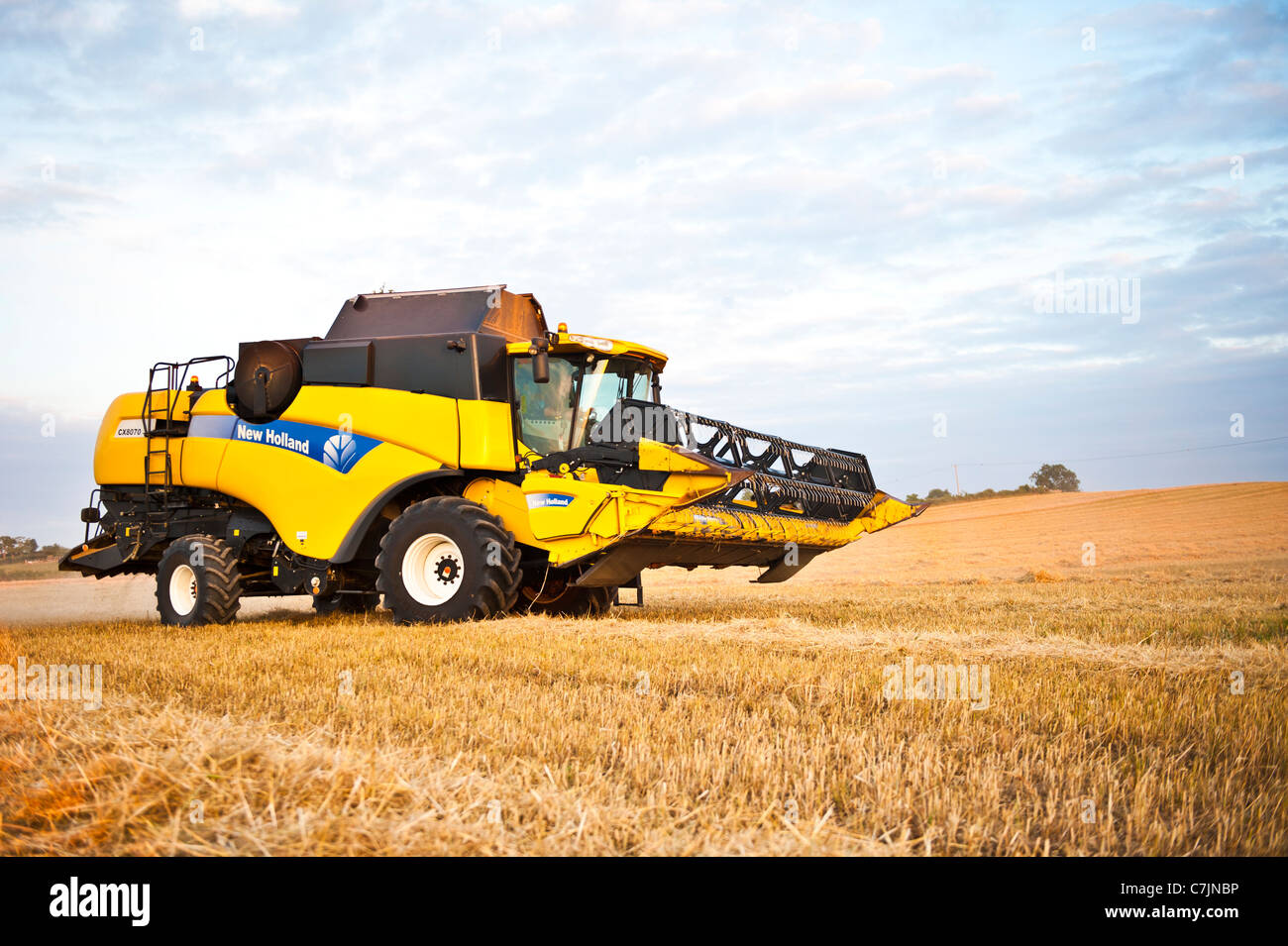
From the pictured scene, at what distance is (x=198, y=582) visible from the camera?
966 centimetres

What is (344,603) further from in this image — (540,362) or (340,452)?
(540,362)

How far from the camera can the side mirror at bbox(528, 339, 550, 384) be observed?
26.3ft

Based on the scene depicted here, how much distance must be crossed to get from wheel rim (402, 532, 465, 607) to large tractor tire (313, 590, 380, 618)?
8.94 ft

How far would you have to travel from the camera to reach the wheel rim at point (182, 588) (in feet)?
32.7

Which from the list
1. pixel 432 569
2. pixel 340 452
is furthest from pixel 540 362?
pixel 340 452

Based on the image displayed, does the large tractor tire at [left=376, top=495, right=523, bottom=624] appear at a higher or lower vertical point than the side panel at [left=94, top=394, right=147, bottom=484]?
lower

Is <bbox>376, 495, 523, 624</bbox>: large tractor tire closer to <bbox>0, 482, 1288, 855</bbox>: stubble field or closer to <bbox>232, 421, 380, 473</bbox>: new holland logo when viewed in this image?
<bbox>0, 482, 1288, 855</bbox>: stubble field

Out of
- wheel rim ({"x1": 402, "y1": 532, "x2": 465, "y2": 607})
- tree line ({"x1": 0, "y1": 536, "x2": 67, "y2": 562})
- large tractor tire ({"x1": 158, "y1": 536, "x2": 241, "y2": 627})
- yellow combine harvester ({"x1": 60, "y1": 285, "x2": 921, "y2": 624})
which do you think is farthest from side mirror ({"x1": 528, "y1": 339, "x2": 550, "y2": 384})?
tree line ({"x1": 0, "y1": 536, "x2": 67, "y2": 562})

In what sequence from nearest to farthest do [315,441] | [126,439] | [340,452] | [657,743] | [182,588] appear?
[657,743] → [340,452] → [315,441] → [182,588] → [126,439]

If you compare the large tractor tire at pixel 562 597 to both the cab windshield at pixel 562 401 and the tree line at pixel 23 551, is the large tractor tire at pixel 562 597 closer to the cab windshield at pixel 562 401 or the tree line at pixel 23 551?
the cab windshield at pixel 562 401

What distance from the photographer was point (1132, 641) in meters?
6.87

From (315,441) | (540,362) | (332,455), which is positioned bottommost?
(332,455)

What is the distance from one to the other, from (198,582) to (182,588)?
0.54 m
